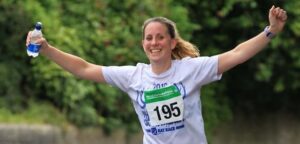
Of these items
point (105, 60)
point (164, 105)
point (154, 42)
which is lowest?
point (105, 60)

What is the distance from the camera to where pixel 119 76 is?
5516 millimetres

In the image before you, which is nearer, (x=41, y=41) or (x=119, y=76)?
(x=41, y=41)

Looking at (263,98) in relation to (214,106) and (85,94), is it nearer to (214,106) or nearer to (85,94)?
(214,106)

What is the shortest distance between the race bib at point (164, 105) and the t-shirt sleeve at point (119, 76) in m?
0.23

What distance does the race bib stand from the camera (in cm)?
523

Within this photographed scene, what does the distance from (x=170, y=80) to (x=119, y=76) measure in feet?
1.31

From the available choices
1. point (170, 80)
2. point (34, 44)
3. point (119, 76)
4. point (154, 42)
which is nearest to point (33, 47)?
point (34, 44)

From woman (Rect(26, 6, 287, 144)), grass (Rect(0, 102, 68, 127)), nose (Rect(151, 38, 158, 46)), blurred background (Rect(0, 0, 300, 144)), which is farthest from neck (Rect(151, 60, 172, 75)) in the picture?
grass (Rect(0, 102, 68, 127))

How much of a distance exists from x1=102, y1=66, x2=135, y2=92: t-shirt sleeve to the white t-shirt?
0.29 feet

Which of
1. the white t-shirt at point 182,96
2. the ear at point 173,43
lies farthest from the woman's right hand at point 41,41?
the ear at point 173,43

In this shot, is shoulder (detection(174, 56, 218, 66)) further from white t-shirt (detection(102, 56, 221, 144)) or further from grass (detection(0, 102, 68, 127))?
grass (detection(0, 102, 68, 127))

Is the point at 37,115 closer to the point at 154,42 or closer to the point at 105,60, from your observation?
the point at 105,60

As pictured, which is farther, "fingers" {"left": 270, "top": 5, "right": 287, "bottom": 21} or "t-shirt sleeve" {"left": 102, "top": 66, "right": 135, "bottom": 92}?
"t-shirt sleeve" {"left": 102, "top": 66, "right": 135, "bottom": 92}

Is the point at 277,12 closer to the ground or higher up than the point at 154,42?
higher up
